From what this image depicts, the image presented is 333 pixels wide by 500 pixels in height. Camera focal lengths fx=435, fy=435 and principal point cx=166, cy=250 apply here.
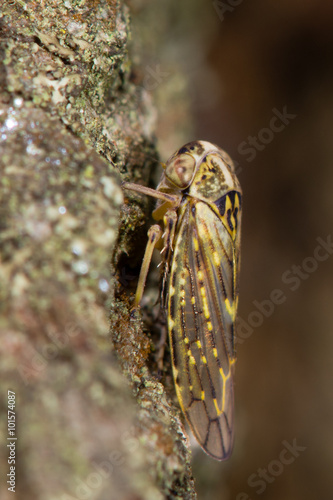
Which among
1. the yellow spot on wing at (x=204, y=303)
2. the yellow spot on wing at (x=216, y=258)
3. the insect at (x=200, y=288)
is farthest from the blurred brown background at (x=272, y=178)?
the yellow spot on wing at (x=204, y=303)

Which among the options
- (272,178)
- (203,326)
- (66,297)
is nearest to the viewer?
(66,297)

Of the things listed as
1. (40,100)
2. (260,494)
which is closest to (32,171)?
(40,100)

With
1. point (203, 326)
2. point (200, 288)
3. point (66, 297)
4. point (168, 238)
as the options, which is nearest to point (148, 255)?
point (168, 238)

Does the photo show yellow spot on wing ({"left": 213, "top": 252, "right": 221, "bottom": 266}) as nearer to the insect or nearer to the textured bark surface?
the insect

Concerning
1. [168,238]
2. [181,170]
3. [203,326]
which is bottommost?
[203,326]

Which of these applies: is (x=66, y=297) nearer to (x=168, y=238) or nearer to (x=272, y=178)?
(x=168, y=238)

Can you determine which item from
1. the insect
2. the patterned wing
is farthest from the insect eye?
the patterned wing

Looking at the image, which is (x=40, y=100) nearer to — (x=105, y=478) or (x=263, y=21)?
(x=105, y=478)

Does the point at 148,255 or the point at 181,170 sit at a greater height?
the point at 181,170
